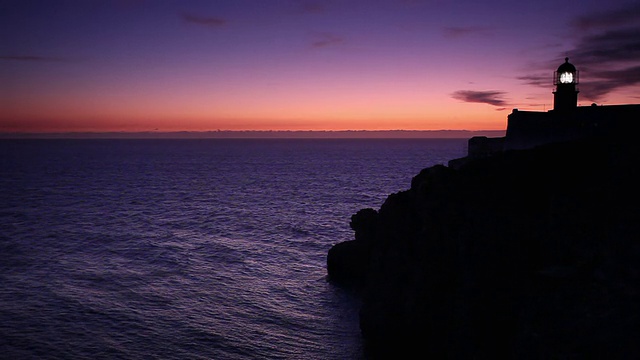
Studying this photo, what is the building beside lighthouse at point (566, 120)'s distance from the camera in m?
27.4

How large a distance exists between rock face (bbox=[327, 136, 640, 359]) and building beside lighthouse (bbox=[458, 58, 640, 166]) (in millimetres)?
2584

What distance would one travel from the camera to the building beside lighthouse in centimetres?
2736

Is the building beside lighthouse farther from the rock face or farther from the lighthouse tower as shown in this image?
the rock face

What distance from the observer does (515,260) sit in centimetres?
2044

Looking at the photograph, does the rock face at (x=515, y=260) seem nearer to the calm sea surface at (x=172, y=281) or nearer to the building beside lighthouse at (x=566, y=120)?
the building beside lighthouse at (x=566, y=120)

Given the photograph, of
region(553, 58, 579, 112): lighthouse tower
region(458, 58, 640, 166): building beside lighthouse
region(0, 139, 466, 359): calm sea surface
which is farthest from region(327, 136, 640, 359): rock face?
region(553, 58, 579, 112): lighthouse tower

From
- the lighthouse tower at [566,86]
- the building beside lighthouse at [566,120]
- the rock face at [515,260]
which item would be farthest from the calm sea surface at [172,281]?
the lighthouse tower at [566,86]

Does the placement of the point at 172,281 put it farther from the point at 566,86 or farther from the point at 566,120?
the point at 566,86

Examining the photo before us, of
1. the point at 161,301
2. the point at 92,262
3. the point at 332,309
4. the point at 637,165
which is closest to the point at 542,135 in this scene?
the point at 637,165

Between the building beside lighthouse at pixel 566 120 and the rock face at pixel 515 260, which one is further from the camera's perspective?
the building beside lighthouse at pixel 566 120

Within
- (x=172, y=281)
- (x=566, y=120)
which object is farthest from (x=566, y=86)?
(x=172, y=281)

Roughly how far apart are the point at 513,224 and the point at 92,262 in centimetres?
3845

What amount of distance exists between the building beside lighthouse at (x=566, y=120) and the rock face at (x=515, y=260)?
8.48 ft

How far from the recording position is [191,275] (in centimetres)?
3938
